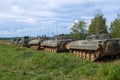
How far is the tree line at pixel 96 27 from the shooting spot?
55.8m

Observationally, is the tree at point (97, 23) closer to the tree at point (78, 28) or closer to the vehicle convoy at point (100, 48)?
the tree at point (78, 28)

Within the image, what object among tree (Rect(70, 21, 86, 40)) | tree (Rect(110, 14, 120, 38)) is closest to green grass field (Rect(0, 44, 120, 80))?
tree (Rect(110, 14, 120, 38))

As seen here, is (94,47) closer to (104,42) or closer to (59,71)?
(104,42)

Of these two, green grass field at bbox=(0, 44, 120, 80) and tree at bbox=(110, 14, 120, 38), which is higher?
tree at bbox=(110, 14, 120, 38)

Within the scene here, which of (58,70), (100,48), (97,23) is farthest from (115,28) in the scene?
(58,70)

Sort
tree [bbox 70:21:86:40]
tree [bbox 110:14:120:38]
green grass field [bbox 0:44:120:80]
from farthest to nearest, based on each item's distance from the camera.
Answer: tree [bbox 70:21:86:40]
tree [bbox 110:14:120:38]
green grass field [bbox 0:44:120:80]

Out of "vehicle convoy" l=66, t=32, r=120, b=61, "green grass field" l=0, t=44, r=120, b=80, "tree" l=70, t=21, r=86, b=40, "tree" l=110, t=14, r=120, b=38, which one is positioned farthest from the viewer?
"tree" l=70, t=21, r=86, b=40

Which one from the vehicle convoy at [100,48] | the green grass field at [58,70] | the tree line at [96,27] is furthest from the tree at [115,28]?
the green grass field at [58,70]

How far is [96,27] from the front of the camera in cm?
6028

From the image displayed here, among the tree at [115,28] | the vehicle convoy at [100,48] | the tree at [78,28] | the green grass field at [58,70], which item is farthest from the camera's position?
the tree at [78,28]

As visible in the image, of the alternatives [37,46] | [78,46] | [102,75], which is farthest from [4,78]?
[37,46]

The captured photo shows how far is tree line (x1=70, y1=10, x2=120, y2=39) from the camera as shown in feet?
183

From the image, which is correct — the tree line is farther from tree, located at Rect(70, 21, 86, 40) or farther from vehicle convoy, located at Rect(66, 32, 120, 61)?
vehicle convoy, located at Rect(66, 32, 120, 61)

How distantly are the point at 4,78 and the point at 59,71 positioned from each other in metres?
2.87
